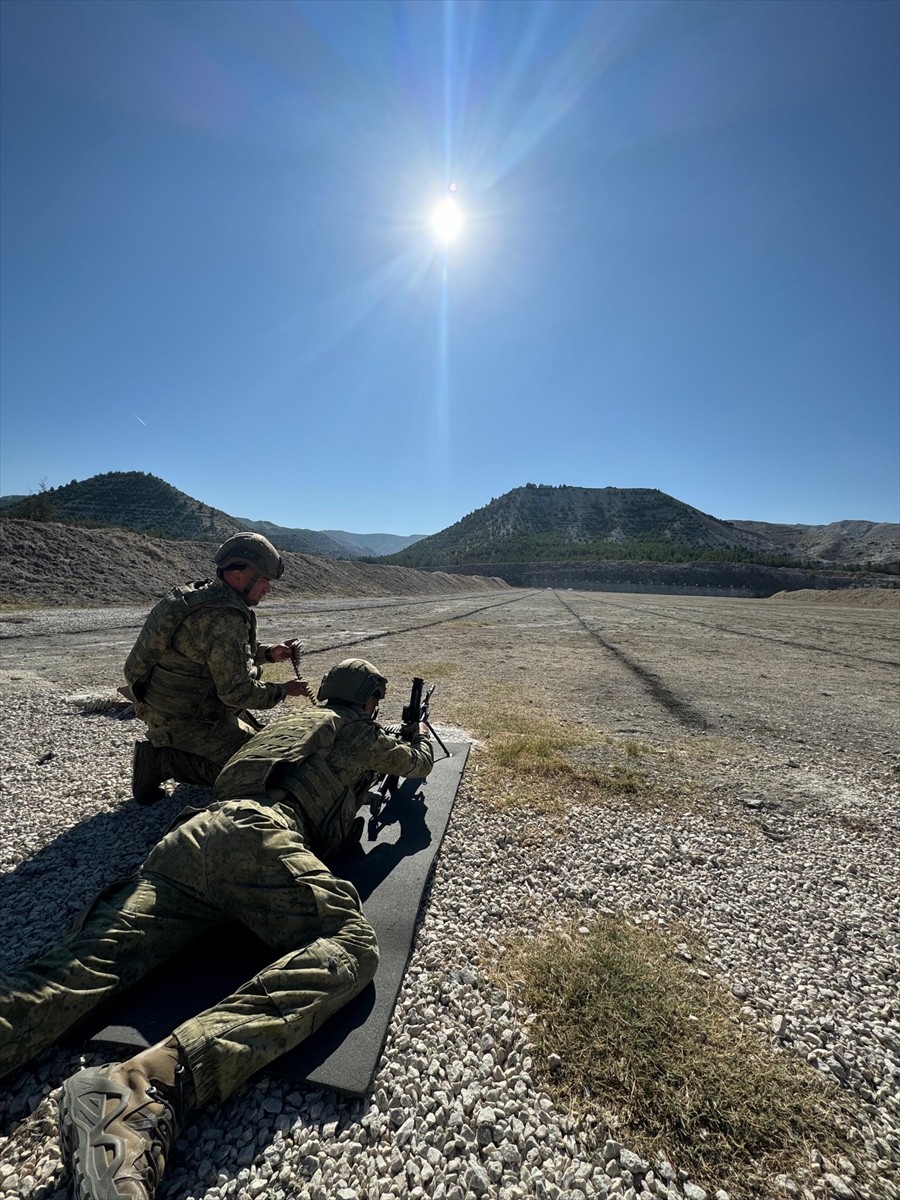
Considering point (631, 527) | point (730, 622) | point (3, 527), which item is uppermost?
point (631, 527)

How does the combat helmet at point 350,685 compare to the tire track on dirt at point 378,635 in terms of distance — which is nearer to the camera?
the combat helmet at point 350,685

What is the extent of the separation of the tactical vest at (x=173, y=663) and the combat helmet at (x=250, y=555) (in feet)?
0.93

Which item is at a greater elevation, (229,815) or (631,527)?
(631,527)

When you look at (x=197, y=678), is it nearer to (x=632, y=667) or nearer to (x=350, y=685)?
(x=350, y=685)

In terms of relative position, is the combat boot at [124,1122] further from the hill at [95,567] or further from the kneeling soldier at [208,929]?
the hill at [95,567]

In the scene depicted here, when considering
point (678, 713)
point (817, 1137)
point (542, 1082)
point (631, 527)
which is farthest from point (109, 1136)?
point (631, 527)

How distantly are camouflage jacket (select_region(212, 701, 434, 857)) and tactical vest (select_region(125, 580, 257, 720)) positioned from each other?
1307mm

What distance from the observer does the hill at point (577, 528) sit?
118 m

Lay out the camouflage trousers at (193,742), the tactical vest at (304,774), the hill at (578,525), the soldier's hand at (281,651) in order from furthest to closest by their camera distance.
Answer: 1. the hill at (578,525)
2. the soldier's hand at (281,651)
3. the camouflage trousers at (193,742)
4. the tactical vest at (304,774)

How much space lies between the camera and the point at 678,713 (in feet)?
28.8

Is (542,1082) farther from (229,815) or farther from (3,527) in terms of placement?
(3,527)

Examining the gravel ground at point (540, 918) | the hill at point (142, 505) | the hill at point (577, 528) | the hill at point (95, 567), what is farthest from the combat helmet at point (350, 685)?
the hill at point (577, 528)

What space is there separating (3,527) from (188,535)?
2131 inches

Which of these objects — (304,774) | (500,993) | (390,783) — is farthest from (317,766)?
(500,993)
